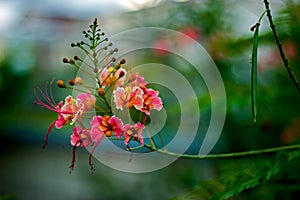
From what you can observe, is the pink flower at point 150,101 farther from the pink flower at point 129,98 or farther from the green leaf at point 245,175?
the green leaf at point 245,175

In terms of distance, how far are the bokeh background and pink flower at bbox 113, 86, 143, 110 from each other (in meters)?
0.37

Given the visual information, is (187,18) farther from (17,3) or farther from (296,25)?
(17,3)

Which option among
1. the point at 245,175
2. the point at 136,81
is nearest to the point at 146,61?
the point at 245,175

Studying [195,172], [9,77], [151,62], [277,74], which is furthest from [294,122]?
[9,77]

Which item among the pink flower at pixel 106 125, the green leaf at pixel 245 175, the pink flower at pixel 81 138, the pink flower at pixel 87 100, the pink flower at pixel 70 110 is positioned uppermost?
the pink flower at pixel 87 100

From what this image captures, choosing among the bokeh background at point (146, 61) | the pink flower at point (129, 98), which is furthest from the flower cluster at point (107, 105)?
the bokeh background at point (146, 61)

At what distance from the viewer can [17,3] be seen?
7.81 feet

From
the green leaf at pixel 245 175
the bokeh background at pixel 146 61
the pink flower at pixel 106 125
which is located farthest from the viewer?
the bokeh background at pixel 146 61

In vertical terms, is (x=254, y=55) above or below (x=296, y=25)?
below

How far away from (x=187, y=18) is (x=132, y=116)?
2.92 feet

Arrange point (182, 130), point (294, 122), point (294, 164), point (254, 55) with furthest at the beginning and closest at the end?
1. point (294, 122)
2. point (182, 130)
3. point (294, 164)
4. point (254, 55)

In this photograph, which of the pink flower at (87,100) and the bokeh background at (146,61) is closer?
the pink flower at (87,100)

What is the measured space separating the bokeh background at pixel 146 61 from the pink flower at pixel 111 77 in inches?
14.6

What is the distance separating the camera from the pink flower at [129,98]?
61 cm
